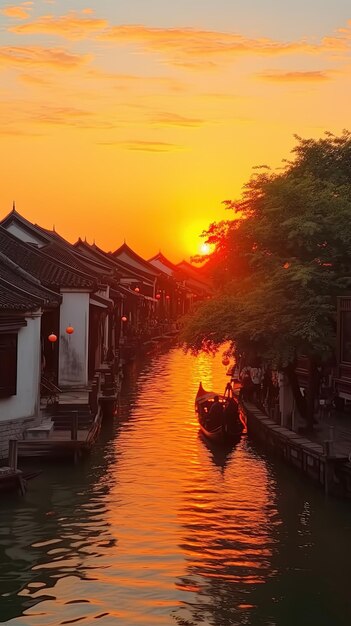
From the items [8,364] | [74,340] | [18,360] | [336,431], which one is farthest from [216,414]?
[8,364]

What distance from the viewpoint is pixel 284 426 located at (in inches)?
1085

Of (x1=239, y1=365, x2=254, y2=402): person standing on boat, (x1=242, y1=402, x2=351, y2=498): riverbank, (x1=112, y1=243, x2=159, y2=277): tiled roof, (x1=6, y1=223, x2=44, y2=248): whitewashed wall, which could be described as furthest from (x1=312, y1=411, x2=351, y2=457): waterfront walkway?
(x1=112, y1=243, x2=159, y2=277): tiled roof

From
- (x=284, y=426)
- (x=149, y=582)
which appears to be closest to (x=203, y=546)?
(x=149, y=582)

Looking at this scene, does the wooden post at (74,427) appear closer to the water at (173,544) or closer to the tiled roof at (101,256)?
the water at (173,544)

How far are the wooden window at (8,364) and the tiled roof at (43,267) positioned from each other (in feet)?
26.6

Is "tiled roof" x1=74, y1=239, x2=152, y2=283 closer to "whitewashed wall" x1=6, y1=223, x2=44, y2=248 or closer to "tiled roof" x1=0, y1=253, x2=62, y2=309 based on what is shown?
"whitewashed wall" x1=6, y1=223, x2=44, y2=248

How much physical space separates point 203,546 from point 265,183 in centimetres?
1362

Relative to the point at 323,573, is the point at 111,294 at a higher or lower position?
higher

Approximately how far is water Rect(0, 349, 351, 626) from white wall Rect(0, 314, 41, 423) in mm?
1920

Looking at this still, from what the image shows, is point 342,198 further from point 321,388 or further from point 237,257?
point 321,388

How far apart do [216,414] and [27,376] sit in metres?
8.34

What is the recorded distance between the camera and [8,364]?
74.4ft

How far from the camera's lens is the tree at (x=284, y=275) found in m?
24.5

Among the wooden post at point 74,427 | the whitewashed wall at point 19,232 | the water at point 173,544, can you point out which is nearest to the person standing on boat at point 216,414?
the water at point 173,544
